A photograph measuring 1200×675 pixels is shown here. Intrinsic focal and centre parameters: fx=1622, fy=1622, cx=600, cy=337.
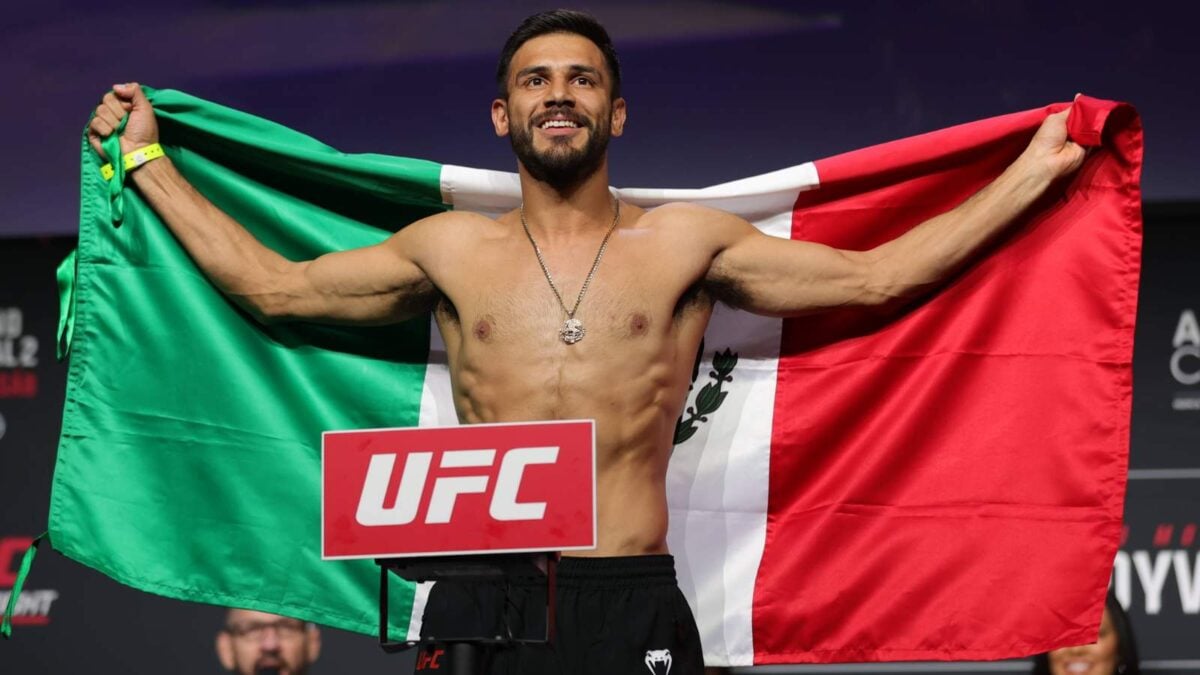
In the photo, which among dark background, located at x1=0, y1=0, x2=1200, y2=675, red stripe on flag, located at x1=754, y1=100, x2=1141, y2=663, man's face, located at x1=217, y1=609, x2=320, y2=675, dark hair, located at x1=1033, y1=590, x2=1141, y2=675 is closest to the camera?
red stripe on flag, located at x1=754, y1=100, x2=1141, y2=663

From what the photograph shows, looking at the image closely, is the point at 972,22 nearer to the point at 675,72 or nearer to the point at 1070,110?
the point at 675,72

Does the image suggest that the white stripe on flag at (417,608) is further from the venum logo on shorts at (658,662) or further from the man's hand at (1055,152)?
the man's hand at (1055,152)

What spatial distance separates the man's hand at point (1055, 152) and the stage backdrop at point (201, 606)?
1.00 metres

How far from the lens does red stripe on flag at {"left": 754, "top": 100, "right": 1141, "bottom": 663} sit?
3033 mm

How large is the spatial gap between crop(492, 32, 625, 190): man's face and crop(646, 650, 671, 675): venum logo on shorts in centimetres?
87

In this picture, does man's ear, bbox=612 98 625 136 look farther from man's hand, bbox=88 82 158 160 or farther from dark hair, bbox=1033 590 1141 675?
dark hair, bbox=1033 590 1141 675

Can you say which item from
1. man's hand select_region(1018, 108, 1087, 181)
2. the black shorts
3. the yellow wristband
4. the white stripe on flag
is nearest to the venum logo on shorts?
the black shorts

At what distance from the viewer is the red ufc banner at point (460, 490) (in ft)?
6.36

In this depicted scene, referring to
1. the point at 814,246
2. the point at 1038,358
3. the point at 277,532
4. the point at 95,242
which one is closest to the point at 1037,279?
the point at 1038,358

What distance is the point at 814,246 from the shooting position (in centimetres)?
301

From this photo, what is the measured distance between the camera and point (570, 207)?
2992 millimetres

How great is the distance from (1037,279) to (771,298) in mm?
519

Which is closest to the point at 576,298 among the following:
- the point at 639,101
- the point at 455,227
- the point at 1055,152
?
the point at 455,227

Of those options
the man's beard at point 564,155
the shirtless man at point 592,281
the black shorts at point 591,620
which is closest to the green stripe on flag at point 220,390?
the shirtless man at point 592,281
